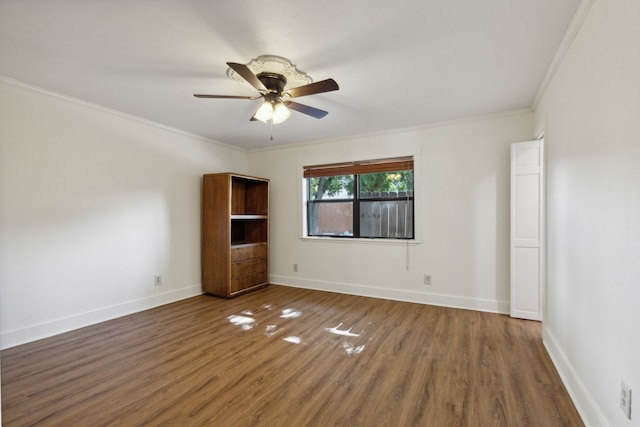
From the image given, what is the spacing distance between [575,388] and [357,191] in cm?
320

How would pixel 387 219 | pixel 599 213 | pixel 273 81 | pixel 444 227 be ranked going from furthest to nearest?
pixel 387 219 < pixel 444 227 < pixel 273 81 < pixel 599 213

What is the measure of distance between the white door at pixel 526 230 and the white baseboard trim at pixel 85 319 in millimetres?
4248

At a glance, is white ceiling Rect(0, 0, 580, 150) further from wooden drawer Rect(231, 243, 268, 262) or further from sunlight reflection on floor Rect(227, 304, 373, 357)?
sunlight reflection on floor Rect(227, 304, 373, 357)

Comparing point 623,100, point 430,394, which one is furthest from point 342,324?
point 623,100

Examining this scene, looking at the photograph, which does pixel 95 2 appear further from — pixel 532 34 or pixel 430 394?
pixel 430 394

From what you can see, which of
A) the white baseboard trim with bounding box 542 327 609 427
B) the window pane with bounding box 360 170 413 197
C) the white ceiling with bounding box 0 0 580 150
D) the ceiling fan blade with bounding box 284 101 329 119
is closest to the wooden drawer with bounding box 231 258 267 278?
the window pane with bounding box 360 170 413 197

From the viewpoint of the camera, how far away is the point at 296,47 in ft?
6.88

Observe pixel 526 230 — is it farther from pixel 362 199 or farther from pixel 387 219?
pixel 362 199

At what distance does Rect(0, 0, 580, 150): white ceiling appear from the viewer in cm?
173

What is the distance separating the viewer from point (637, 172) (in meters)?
1.21

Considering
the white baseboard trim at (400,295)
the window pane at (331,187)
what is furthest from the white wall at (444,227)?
the window pane at (331,187)

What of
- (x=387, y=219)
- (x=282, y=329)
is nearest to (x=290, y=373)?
(x=282, y=329)

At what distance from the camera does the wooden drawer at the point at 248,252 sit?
13.9 ft

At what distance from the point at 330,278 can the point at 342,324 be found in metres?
1.43
